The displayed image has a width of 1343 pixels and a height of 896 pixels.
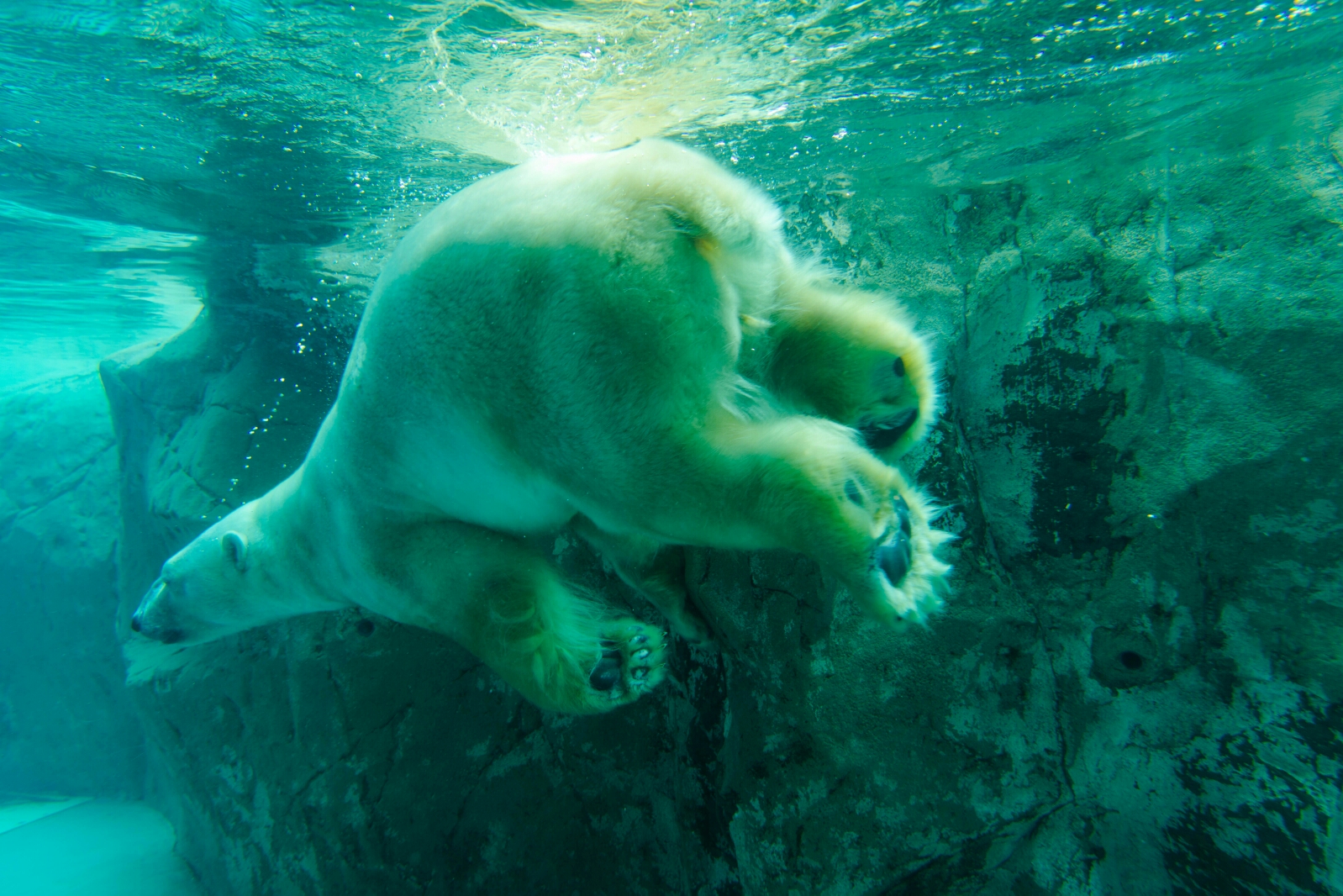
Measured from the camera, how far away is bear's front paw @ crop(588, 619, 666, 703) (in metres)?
1.63

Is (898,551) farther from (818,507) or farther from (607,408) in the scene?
(607,408)

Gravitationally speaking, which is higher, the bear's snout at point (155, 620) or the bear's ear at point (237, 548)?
the bear's ear at point (237, 548)

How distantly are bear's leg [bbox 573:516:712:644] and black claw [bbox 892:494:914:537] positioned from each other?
1.03m

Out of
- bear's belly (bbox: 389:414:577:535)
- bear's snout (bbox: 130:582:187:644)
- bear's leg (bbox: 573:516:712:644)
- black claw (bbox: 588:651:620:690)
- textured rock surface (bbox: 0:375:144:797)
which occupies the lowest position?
textured rock surface (bbox: 0:375:144:797)

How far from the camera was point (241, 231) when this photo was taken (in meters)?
5.95

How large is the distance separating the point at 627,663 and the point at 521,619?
0.35m

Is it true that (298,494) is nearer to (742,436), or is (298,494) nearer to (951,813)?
(742,436)

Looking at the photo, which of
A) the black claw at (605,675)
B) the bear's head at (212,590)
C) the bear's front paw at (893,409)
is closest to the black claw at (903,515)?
the bear's front paw at (893,409)

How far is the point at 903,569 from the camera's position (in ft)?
3.85

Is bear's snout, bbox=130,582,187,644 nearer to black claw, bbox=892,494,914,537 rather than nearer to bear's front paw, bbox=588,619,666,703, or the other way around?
bear's front paw, bbox=588,619,666,703

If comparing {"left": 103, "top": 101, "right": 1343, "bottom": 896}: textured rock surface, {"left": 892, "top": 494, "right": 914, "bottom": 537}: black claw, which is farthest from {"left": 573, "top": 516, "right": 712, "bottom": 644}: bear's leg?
{"left": 892, "top": 494, "right": 914, "bottom": 537}: black claw

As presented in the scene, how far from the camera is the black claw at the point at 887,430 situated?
1.68 m

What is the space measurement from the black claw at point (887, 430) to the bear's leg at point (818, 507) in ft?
1.47

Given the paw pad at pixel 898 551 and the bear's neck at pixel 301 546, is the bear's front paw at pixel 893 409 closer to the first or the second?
the paw pad at pixel 898 551
